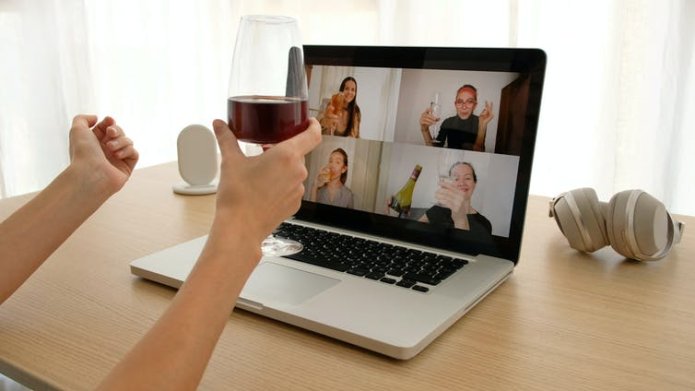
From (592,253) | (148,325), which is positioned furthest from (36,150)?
(592,253)

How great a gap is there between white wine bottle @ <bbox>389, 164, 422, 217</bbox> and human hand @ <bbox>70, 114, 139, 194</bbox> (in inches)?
15.1

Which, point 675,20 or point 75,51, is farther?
point 75,51

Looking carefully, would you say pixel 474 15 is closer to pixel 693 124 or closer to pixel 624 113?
pixel 624 113

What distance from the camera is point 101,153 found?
852 millimetres

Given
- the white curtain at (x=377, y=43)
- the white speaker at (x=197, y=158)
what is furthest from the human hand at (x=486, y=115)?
the white curtain at (x=377, y=43)

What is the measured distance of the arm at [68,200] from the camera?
0.73 meters

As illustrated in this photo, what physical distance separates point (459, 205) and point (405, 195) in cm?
9

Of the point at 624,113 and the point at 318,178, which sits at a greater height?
the point at 624,113

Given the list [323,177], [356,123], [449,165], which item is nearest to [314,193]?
[323,177]

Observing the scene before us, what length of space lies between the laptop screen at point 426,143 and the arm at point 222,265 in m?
0.27

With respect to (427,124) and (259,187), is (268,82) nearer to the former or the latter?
(259,187)

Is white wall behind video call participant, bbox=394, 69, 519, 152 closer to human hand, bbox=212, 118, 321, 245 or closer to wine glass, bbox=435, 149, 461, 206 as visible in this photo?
wine glass, bbox=435, 149, 461, 206

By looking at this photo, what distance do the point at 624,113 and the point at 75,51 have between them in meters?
2.13

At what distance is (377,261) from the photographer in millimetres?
805
